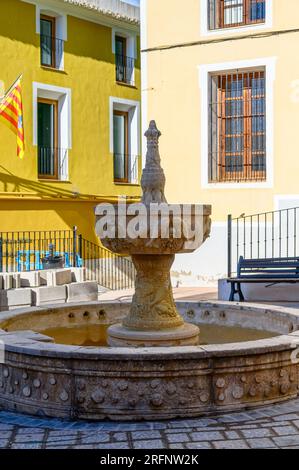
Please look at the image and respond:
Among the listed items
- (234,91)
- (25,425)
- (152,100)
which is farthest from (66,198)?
(25,425)

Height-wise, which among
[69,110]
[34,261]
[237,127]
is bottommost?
[34,261]

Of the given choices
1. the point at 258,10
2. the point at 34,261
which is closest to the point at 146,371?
the point at 34,261

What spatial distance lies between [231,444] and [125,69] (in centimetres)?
1784

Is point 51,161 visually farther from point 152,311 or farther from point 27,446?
point 27,446

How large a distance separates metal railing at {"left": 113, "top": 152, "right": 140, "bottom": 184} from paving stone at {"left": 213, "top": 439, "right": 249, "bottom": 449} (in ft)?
55.1

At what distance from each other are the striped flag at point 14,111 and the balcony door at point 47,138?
2504 millimetres

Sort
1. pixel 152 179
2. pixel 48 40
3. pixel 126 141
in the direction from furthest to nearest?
pixel 126 141 < pixel 48 40 < pixel 152 179

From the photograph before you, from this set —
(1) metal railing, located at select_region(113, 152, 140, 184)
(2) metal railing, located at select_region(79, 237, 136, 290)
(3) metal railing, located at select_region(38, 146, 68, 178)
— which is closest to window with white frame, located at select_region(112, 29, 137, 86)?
(1) metal railing, located at select_region(113, 152, 140, 184)

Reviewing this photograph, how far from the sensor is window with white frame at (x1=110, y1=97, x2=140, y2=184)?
21.5m

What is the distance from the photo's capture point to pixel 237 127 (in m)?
14.9

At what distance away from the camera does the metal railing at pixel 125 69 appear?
70.1ft

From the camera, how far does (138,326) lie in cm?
685
